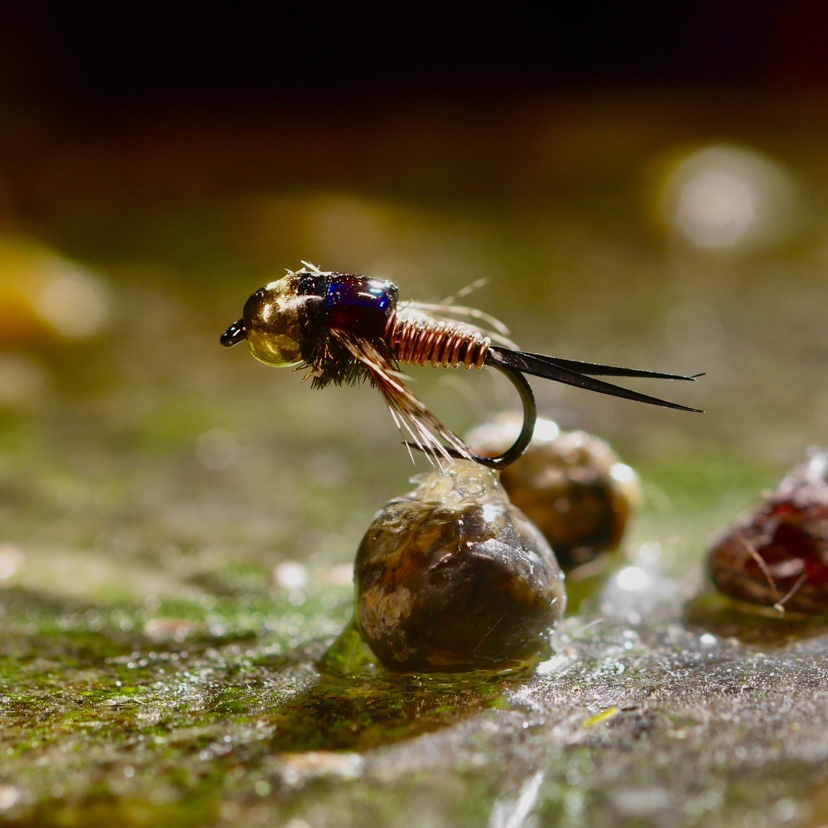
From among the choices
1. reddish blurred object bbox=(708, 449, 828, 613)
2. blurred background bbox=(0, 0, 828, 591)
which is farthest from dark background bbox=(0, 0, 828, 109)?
reddish blurred object bbox=(708, 449, 828, 613)

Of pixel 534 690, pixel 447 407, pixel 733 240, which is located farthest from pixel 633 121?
pixel 534 690

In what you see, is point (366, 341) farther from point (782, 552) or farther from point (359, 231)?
point (359, 231)

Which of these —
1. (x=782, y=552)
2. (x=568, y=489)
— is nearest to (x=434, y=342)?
(x=568, y=489)

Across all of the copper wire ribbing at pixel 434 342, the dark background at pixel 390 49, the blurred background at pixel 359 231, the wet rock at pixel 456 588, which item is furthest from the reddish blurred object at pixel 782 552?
the dark background at pixel 390 49

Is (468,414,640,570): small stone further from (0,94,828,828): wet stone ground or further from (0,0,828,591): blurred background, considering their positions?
(0,0,828,591): blurred background

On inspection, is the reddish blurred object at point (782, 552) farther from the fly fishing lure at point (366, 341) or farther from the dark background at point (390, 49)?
the dark background at point (390, 49)

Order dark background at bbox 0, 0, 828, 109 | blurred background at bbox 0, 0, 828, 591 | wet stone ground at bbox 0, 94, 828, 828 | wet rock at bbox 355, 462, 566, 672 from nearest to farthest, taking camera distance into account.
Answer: wet stone ground at bbox 0, 94, 828, 828 → wet rock at bbox 355, 462, 566, 672 → blurred background at bbox 0, 0, 828, 591 → dark background at bbox 0, 0, 828, 109
